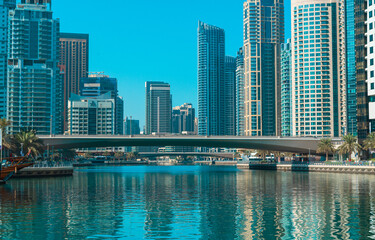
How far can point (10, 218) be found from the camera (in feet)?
150

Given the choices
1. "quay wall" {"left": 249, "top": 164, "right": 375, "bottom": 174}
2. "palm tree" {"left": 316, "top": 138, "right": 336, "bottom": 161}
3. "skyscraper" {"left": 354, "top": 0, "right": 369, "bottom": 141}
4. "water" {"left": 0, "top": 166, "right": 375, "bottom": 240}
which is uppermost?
"skyscraper" {"left": 354, "top": 0, "right": 369, "bottom": 141}

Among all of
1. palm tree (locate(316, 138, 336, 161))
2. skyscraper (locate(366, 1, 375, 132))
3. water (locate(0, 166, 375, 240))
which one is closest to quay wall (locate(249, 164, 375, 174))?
palm tree (locate(316, 138, 336, 161))

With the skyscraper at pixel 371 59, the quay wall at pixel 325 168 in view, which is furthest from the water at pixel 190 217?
the skyscraper at pixel 371 59

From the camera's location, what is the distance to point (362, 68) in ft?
529

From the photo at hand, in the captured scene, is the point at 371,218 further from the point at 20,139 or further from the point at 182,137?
the point at 182,137

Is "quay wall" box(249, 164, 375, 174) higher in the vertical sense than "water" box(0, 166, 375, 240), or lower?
lower

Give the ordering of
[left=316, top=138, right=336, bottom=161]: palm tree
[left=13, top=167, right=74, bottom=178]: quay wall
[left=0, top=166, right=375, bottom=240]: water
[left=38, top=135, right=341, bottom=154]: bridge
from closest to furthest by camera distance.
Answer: [left=0, top=166, right=375, bottom=240]: water → [left=13, top=167, right=74, bottom=178]: quay wall → [left=316, top=138, right=336, bottom=161]: palm tree → [left=38, top=135, right=341, bottom=154]: bridge

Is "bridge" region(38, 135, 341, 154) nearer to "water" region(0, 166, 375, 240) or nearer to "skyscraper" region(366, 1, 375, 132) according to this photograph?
"skyscraper" region(366, 1, 375, 132)

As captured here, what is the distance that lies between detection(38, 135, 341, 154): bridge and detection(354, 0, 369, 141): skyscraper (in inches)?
959

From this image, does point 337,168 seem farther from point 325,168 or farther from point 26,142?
point 26,142

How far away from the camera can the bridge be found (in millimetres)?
178250

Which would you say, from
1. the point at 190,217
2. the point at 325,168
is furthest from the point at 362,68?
the point at 190,217

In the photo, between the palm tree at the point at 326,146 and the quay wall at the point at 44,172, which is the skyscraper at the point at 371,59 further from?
the quay wall at the point at 44,172

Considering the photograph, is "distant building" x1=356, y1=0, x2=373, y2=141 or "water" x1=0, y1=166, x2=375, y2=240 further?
"distant building" x1=356, y1=0, x2=373, y2=141
